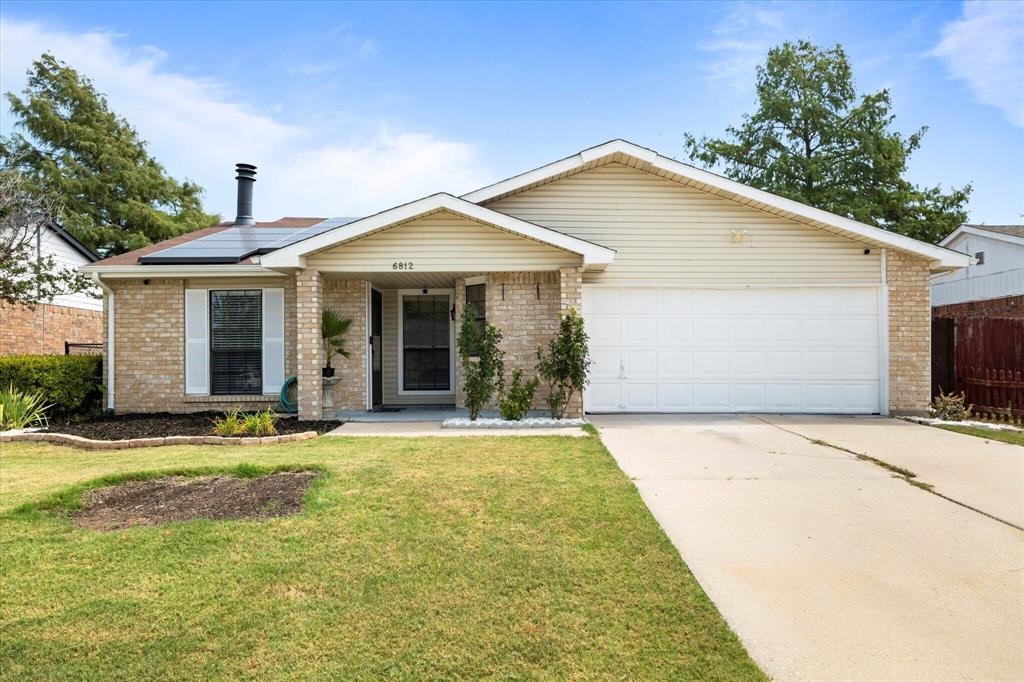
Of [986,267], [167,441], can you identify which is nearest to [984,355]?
[986,267]

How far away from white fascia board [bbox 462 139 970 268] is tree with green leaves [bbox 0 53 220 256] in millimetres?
22207

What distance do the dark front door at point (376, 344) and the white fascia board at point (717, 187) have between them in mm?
2939

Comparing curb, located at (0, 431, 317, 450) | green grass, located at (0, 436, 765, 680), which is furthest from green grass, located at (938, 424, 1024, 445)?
curb, located at (0, 431, 317, 450)


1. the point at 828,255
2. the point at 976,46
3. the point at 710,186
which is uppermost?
the point at 976,46

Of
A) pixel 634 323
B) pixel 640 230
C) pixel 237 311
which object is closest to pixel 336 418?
pixel 237 311

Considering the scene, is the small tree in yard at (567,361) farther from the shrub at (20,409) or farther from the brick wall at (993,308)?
the brick wall at (993,308)

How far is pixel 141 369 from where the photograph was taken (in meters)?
10.8

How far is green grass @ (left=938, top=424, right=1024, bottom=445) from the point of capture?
26.2ft

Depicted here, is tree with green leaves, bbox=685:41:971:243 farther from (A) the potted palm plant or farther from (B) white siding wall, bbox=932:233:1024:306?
(A) the potted palm plant

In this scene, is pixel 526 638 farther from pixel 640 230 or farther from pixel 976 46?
pixel 976 46

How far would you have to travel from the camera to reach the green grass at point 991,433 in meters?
8.00

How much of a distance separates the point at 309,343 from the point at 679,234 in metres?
7.02

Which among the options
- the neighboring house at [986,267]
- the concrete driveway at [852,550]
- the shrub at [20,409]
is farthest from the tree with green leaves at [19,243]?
the neighboring house at [986,267]

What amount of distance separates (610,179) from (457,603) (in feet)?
30.7
